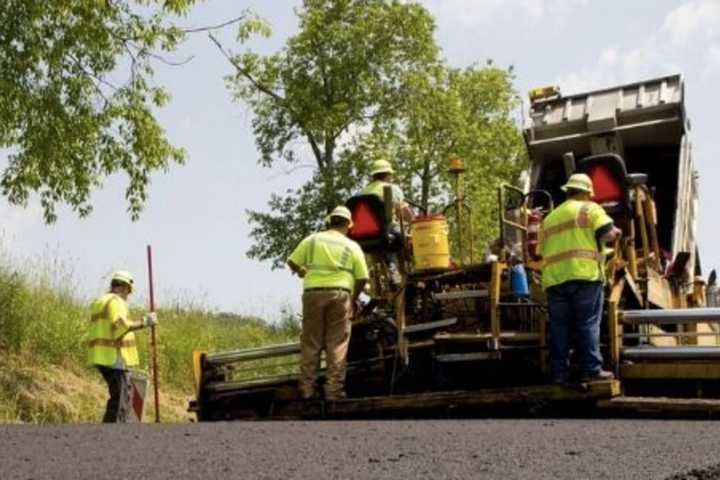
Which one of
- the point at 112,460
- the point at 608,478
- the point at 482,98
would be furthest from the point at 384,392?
the point at 482,98

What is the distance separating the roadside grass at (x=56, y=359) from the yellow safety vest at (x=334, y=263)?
14.6ft

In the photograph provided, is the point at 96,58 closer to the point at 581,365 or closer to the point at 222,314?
the point at 222,314

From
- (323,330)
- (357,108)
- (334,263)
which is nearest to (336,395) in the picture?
(323,330)

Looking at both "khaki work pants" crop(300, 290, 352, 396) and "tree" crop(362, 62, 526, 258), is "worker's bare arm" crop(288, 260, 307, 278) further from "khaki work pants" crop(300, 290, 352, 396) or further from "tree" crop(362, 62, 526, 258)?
"tree" crop(362, 62, 526, 258)

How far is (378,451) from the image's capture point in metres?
5.39

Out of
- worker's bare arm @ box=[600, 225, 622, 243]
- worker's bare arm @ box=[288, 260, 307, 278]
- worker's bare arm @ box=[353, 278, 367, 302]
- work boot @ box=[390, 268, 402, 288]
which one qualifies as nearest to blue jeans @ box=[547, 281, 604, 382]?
→ worker's bare arm @ box=[600, 225, 622, 243]

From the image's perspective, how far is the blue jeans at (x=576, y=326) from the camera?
7555 millimetres

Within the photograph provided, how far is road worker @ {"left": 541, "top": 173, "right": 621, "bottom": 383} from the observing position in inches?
299

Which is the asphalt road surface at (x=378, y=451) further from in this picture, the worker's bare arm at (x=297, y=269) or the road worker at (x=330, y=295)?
the worker's bare arm at (x=297, y=269)

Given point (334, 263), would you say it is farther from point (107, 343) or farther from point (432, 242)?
point (107, 343)

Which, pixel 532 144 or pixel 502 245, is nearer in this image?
pixel 502 245

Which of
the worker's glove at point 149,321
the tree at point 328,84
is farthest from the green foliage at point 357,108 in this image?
the worker's glove at point 149,321

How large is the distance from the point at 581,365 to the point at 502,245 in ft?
4.14

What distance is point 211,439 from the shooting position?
6.12m
